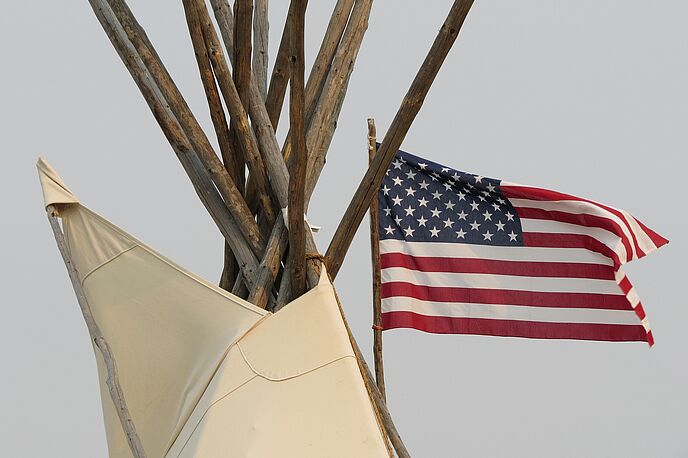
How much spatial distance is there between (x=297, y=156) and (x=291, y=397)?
1.56ft

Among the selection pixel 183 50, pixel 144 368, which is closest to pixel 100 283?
pixel 144 368

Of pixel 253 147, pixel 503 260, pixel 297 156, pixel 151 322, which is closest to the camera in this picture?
pixel 297 156

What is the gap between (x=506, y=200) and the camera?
337cm

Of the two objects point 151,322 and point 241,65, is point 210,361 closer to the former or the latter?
point 151,322

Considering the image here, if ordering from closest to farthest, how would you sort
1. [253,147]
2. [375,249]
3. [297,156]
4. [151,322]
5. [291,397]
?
[291,397], [297,156], [151,322], [253,147], [375,249]

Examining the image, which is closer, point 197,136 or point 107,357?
point 107,357

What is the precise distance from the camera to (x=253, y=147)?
102 inches

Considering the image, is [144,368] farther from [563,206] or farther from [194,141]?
[563,206]

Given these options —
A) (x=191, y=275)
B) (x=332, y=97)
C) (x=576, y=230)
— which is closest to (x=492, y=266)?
(x=576, y=230)

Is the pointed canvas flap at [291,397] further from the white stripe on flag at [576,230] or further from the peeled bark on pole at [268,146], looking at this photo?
the white stripe on flag at [576,230]

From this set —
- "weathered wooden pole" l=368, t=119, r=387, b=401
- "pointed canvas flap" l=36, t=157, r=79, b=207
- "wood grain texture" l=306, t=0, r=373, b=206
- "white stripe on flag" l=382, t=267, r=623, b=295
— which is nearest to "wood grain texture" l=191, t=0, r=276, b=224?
"wood grain texture" l=306, t=0, r=373, b=206

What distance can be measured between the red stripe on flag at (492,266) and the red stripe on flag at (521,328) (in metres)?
0.14

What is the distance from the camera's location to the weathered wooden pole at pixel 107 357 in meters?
2.25

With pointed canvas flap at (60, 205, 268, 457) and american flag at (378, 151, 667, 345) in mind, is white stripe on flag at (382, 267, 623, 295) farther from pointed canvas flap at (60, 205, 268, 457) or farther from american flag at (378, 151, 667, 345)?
pointed canvas flap at (60, 205, 268, 457)
